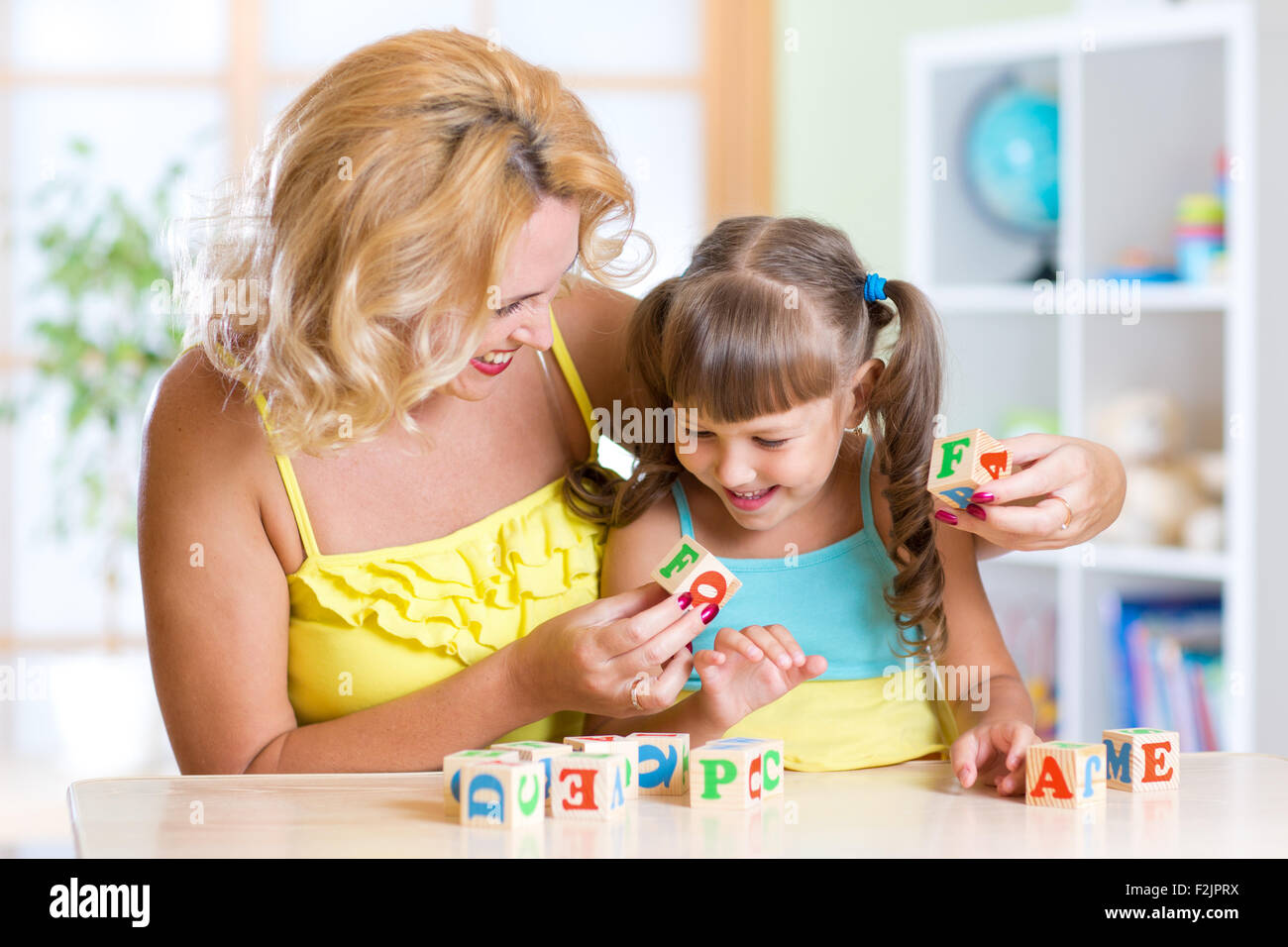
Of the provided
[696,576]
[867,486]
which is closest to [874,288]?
[867,486]

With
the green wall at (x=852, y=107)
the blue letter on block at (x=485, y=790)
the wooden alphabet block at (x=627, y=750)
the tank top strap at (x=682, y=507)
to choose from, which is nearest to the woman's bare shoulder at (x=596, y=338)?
the tank top strap at (x=682, y=507)

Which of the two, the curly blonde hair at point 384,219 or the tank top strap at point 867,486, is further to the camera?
the tank top strap at point 867,486

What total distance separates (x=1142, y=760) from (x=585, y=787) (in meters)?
0.46

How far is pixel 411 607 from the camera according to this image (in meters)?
1.35

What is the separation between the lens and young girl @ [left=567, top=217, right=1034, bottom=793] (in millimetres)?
1394

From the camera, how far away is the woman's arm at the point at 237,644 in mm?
1285

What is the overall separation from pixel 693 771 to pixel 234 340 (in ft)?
2.25

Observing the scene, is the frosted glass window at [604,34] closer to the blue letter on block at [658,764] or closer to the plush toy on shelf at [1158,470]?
the plush toy on shelf at [1158,470]

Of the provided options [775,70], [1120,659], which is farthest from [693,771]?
[775,70]

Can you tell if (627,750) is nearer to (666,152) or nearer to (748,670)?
(748,670)

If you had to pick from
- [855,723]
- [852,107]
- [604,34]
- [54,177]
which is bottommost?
[855,723]

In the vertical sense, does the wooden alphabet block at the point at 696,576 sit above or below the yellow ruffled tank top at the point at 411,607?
above

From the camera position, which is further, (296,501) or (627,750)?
(296,501)

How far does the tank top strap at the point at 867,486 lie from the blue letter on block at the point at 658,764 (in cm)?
52
